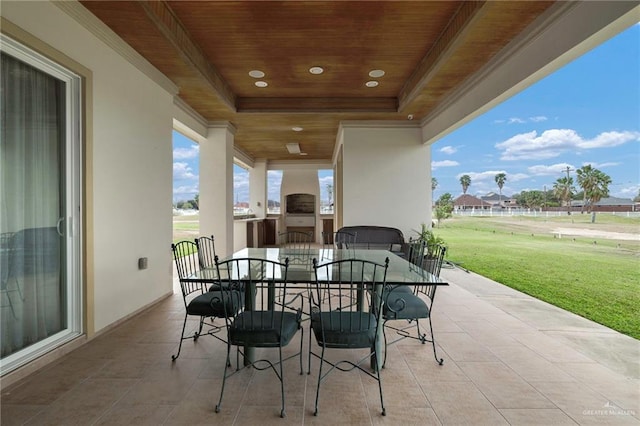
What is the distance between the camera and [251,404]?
185cm

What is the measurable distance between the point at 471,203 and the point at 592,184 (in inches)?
147

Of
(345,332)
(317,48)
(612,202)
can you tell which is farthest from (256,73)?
(612,202)

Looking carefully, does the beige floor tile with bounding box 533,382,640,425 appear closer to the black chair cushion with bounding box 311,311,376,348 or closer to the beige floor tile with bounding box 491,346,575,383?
the beige floor tile with bounding box 491,346,575,383

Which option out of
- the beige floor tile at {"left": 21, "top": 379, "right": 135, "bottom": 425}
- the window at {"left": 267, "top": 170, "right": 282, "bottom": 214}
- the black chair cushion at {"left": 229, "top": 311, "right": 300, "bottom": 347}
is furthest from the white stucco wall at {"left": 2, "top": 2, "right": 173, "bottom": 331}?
the window at {"left": 267, "top": 170, "right": 282, "bottom": 214}

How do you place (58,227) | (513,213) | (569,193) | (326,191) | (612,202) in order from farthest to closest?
1. (326,191)
2. (513,213)
3. (569,193)
4. (612,202)
5. (58,227)

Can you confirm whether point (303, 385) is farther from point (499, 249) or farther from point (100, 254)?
point (499, 249)

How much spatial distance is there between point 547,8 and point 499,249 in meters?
7.50

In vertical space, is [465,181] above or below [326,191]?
above

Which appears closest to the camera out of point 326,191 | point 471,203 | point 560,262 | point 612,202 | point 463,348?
point 463,348

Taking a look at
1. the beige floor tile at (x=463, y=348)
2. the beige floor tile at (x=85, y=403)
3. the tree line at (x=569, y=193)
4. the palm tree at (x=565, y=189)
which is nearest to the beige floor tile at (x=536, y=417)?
the beige floor tile at (x=463, y=348)

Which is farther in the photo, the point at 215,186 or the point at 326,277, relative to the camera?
the point at 215,186

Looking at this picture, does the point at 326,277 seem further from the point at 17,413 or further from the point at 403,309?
the point at 17,413

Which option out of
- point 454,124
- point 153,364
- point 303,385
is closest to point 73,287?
point 153,364

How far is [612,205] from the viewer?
17.3 feet
